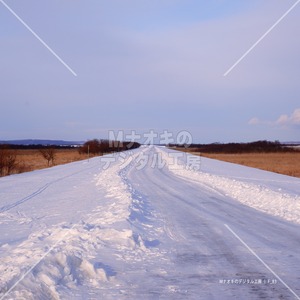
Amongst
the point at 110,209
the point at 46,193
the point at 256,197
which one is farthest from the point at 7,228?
the point at 256,197

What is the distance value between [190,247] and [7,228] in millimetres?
4363

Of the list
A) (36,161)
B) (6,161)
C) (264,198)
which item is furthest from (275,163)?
(264,198)

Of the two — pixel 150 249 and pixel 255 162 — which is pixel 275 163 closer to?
pixel 255 162

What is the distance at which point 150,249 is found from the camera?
8.04 m

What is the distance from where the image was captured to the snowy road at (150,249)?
5758 mm

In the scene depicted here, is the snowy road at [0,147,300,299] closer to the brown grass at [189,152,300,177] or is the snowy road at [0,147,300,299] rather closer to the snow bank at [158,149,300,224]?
the snow bank at [158,149,300,224]

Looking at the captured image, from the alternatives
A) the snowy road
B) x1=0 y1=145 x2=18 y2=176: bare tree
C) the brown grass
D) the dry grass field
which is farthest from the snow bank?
the dry grass field

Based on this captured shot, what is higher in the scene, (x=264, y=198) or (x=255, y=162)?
(x=255, y=162)

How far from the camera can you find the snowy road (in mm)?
5758

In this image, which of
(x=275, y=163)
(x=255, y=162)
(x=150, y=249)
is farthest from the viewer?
(x=255, y=162)

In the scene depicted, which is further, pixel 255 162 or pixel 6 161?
pixel 255 162

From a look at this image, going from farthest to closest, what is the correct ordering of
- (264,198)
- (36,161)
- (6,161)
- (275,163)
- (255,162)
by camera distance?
1. (36,161)
2. (255,162)
3. (275,163)
4. (6,161)
5. (264,198)

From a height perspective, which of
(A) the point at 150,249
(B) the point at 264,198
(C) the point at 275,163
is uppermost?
(C) the point at 275,163

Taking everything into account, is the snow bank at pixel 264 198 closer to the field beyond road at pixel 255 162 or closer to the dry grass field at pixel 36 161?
the field beyond road at pixel 255 162
